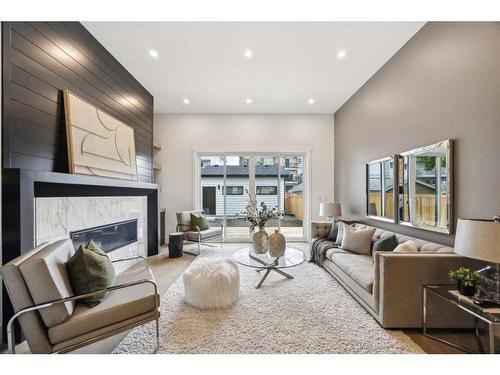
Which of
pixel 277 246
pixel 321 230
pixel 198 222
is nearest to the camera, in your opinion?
pixel 277 246

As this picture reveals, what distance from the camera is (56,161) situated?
2.21 m

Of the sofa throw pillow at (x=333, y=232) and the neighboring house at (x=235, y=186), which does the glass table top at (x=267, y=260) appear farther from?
the neighboring house at (x=235, y=186)

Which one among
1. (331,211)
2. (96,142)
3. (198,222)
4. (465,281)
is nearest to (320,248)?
(331,211)

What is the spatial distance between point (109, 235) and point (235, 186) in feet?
9.60

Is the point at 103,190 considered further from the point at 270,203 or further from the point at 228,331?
the point at 270,203

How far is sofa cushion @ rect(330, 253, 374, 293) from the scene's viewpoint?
216 centimetres

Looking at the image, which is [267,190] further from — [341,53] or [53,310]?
[53,310]

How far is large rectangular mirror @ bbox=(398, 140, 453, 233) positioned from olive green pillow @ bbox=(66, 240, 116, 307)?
125 inches

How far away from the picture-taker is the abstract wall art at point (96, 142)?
7.56 feet

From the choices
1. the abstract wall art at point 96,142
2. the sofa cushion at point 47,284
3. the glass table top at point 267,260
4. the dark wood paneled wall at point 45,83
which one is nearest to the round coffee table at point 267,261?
the glass table top at point 267,260

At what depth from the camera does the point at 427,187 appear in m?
2.48

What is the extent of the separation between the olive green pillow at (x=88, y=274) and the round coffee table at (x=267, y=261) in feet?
5.02

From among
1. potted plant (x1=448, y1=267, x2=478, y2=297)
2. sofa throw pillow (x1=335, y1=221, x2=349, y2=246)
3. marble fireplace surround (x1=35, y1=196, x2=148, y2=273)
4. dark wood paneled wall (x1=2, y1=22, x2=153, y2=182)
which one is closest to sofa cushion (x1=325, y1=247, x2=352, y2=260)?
sofa throw pillow (x1=335, y1=221, x2=349, y2=246)
